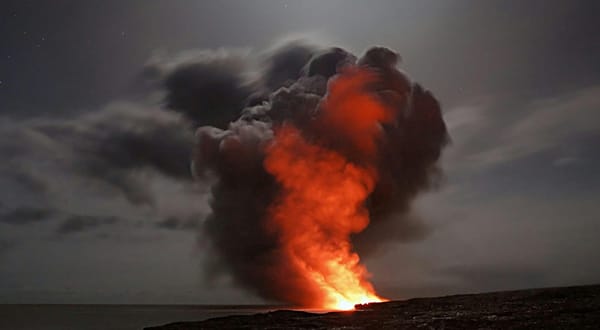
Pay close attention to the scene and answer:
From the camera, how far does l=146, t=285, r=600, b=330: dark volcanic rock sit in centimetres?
6794

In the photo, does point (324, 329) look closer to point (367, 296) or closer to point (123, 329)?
point (367, 296)

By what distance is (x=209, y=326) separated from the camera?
3484 inches

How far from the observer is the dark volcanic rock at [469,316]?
67938 mm

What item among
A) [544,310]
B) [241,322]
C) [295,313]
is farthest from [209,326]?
[544,310]

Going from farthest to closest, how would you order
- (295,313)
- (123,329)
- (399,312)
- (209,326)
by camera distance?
(123,329) < (295,313) < (399,312) < (209,326)

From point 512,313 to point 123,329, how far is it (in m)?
111

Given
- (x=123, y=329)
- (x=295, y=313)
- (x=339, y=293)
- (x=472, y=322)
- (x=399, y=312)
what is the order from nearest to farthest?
1. (x=472, y=322)
2. (x=399, y=312)
3. (x=295, y=313)
4. (x=339, y=293)
5. (x=123, y=329)

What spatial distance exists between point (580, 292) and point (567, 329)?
48996 millimetres

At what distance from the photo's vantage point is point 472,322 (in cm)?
7131

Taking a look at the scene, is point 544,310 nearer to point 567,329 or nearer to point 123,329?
point 567,329

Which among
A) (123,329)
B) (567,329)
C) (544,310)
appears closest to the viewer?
(567,329)

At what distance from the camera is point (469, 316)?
3145 inches

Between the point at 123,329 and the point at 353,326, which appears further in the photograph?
the point at 123,329

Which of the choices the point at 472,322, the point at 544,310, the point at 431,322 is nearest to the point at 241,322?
the point at 431,322
